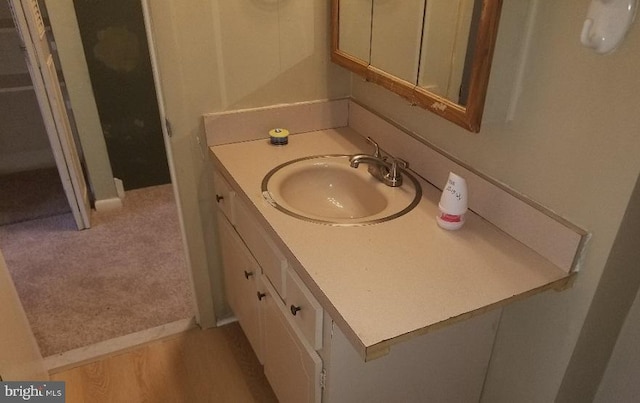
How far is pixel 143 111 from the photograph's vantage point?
114 inches

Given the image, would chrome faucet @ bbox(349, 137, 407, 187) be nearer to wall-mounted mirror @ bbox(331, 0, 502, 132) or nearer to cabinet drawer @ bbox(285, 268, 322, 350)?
wall-mounted mirror @ bbox(331, 0, 502, 132)

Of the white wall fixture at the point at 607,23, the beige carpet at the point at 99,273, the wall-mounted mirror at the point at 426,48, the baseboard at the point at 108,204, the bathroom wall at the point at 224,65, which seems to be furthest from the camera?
the baseboard at the point at 108,204

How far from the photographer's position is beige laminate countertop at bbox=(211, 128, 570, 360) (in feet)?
2.96

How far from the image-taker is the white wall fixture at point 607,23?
2.60ft

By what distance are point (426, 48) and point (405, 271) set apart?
0.59m

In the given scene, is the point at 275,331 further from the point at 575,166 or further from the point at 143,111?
the point at 143,111

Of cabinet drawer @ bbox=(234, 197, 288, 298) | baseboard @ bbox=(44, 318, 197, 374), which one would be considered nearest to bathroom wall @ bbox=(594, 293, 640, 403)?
cabinet drawer @ bbox=(234, 197, 288, 298)

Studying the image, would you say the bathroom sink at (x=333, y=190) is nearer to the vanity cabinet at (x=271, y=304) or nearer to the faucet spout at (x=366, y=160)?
the faucet spout at (x=366, y=160)

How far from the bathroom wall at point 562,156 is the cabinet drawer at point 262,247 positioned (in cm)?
54

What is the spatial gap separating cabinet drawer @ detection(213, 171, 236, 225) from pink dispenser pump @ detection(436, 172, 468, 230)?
2.12ft

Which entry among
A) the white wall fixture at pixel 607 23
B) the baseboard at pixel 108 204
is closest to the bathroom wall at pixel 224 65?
the white wall fixture at pixel 607 23

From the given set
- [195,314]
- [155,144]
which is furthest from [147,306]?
[155,144]

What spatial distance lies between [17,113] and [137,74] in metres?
1.03

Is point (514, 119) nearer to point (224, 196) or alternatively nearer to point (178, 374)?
point (224, 196)
